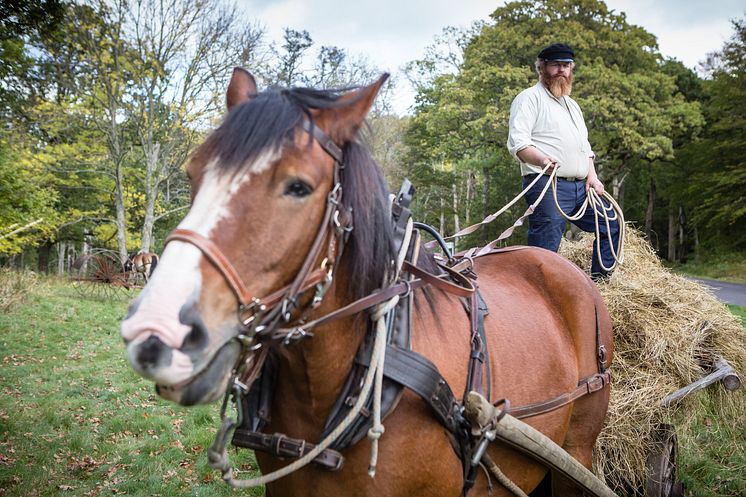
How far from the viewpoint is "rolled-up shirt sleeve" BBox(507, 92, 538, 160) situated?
375cm

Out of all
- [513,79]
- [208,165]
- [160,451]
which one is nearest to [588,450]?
[208,165]

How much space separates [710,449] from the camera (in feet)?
14.2

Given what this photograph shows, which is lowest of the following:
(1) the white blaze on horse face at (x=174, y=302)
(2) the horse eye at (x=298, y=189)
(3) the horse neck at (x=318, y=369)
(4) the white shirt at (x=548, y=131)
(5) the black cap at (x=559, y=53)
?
(3) the horse neck at (x=318, y=369)

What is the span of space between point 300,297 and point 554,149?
2921 millimetres

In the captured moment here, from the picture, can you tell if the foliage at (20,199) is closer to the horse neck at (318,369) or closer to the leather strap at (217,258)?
the horse neck at (318,369)

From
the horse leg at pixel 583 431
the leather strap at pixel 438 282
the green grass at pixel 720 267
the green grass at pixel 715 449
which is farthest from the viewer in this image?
the green grass at pixel 720 267

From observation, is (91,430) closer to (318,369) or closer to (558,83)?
(318,369)

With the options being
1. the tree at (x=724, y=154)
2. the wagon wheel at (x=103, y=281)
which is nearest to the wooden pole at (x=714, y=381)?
the wagon wheel at (x=103, y=281)

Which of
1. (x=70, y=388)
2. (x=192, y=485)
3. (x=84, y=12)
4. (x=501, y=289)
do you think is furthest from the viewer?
(x=84, y=12)

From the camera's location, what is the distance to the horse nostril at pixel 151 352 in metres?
1.20

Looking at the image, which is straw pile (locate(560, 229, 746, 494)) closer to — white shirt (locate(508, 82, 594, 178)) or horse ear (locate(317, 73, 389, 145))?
white shirt (locate(508, 82, 594, 178))

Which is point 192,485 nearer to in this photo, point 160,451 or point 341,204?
point 160,451

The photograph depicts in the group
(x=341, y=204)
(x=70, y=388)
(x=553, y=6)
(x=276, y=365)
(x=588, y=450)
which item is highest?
(x=553, y=6)

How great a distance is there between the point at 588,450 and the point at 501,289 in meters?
1.11
